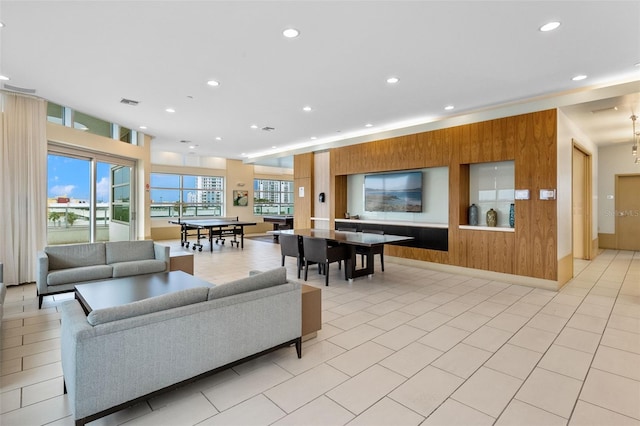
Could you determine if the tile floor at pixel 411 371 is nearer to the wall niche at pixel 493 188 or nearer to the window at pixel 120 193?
the wall niche at pixel 493 188

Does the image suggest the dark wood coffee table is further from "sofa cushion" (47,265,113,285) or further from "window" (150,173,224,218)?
"window" (150,173,224,218)

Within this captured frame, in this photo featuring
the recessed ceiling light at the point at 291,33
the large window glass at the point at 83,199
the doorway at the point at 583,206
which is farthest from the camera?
the doorway at the point at 583,206

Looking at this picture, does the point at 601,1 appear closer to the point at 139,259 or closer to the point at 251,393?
the point at 251,393

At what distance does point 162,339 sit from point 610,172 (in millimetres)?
11017

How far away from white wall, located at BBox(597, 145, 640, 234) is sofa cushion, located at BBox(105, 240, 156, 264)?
35.7ft

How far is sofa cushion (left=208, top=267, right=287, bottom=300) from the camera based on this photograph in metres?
2.37

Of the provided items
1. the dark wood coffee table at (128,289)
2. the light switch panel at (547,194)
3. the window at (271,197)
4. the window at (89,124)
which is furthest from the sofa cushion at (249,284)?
the window at (271,197)

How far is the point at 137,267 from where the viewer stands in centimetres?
456

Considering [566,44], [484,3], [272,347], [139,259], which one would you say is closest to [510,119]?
[566,44]

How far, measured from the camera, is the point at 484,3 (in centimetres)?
272

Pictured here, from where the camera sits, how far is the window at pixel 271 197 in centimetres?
1416

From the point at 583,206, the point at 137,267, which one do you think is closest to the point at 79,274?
the point at 137,267

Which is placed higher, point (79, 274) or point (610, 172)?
point (610, 172)

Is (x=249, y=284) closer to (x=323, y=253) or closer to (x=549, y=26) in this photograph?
(x=323, y=253)
